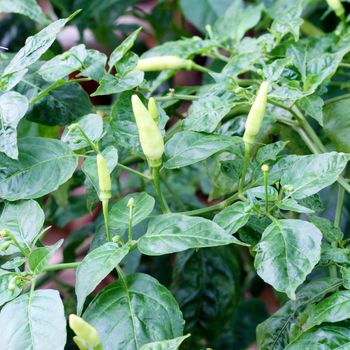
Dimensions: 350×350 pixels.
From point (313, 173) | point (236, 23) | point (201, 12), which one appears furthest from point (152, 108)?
point (201, 12)

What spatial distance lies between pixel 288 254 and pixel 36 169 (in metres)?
0.24

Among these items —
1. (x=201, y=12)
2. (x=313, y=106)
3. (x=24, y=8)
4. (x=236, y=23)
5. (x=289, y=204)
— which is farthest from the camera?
(x=201, y=12)

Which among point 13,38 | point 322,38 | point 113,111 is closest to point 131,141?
point 113,111

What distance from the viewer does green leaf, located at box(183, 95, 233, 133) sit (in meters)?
0.65

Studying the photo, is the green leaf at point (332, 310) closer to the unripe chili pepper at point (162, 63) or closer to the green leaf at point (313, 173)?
the green leaf at point (313, 173)

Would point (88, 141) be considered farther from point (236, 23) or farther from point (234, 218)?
point (236, 23)

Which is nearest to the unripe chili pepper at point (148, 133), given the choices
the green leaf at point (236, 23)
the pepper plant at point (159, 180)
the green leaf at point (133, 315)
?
the pepper plant at point (159, 180)

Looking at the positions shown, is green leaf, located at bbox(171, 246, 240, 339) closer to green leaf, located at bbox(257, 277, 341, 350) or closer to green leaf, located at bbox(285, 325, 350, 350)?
green leaf, located at bbox(257, 277, 341, 350)

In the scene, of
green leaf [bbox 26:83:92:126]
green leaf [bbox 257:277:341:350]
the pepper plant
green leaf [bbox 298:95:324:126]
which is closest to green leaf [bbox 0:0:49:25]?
the pepper plant

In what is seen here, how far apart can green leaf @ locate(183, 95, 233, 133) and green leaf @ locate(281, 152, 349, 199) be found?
3.5 inches

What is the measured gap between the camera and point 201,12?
1.22 metres

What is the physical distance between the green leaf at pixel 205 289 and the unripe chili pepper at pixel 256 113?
37 centimetres

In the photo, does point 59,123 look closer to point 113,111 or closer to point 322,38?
point 113,111

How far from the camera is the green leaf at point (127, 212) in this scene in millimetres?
568
